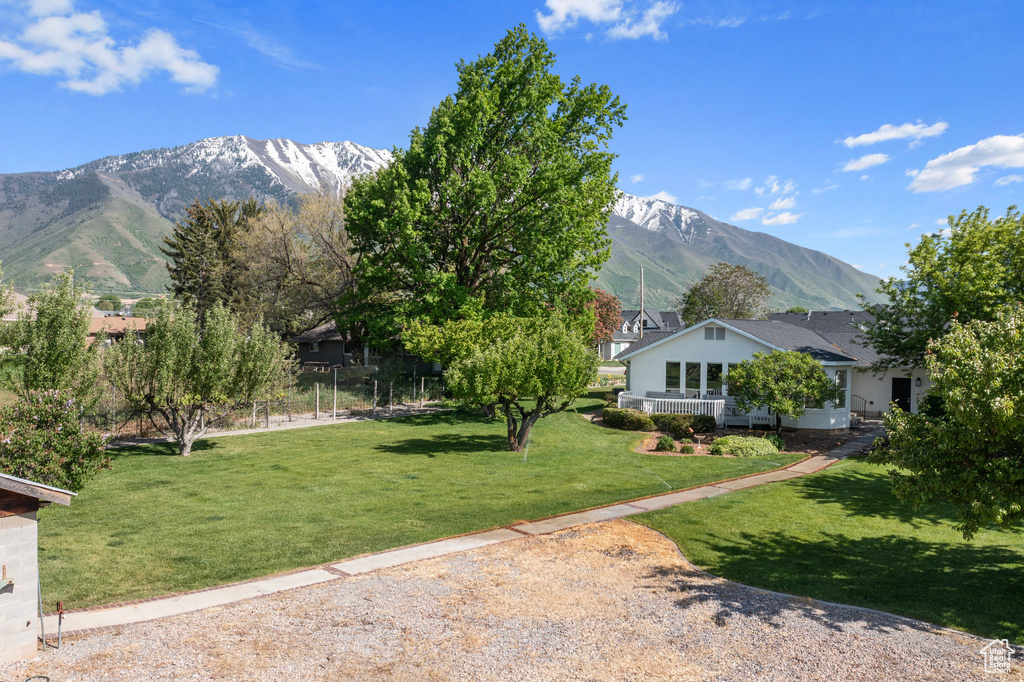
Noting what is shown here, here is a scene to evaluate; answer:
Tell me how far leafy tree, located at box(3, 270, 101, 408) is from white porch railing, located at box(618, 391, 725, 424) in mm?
23867

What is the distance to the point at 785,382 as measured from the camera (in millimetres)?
25484

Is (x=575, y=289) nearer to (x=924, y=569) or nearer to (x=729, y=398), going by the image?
(x=729, y=398)

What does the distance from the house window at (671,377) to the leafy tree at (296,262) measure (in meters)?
23.8

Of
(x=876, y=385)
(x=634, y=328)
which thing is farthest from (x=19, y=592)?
(x=634, y=328)

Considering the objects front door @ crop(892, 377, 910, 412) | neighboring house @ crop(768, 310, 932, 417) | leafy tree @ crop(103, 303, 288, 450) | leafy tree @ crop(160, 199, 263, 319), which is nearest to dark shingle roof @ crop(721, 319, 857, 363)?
neighboring house @ crop(768, 310, 932, 417)

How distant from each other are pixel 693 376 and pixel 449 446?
15250 mm

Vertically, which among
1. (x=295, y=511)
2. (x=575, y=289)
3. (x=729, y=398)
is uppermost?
(x=575, y=289)

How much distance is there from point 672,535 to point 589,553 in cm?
245

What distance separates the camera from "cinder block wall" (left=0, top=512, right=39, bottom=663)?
764cm

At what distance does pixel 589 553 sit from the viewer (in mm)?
12219

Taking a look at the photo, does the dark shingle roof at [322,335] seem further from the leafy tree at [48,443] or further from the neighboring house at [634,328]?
the neighboring house at [634,328]

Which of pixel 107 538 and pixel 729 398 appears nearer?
pixel 107 538

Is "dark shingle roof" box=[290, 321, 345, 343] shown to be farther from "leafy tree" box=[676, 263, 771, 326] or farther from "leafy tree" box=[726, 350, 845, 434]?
"leafy tree" box=[726, 350, 845, 434]

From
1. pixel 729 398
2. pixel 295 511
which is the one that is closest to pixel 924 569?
pixel 295 511
